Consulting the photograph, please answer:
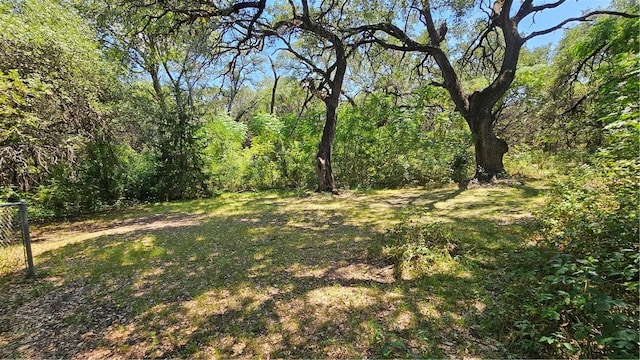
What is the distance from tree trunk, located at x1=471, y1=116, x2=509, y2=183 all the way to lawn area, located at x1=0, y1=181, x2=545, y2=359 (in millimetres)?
2715

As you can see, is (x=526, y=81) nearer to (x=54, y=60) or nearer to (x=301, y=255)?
(x=301, y=255)

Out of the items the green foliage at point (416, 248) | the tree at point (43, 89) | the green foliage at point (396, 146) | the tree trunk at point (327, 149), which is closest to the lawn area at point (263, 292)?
the green foliage at point (416, 248)

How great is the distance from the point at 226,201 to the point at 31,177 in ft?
13.6

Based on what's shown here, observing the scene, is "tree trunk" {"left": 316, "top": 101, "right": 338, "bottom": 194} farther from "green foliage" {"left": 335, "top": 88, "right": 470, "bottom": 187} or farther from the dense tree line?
"green foliage" {"left": 335, "top": 88, "right": 470, "bottom": 187}

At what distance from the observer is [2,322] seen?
9.29ft

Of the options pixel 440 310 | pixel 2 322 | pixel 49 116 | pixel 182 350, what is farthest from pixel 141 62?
pixel 440 310

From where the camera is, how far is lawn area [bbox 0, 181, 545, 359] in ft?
7.52

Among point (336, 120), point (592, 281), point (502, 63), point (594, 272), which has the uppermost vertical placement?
point (502, 63)

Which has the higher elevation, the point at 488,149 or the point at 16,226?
the point at 488,149

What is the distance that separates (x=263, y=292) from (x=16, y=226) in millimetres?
3307

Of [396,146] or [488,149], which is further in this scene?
[396,146]

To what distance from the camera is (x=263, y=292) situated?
3051 mm

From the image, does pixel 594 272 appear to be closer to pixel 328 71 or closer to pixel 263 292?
pixel 263 292

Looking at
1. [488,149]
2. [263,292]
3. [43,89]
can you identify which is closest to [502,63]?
[488,149]
